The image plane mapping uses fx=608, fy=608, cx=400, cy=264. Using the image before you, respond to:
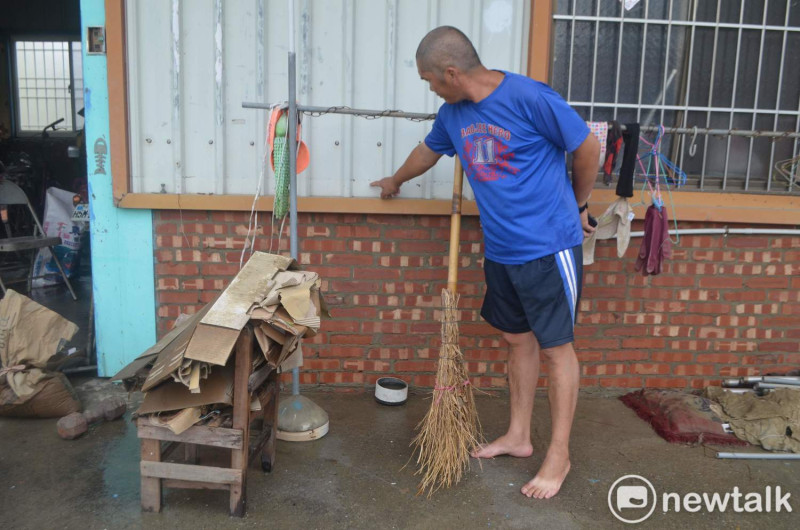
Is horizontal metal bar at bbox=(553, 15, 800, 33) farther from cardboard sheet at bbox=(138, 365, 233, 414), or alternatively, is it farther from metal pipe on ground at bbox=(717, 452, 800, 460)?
cardboard sheet at bbox=(138, 365, 233, 414)

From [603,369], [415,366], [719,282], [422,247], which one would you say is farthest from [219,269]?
[719,282]

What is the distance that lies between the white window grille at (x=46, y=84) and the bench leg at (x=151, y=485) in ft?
26.8

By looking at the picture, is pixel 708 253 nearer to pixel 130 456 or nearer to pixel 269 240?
pixel 269 240

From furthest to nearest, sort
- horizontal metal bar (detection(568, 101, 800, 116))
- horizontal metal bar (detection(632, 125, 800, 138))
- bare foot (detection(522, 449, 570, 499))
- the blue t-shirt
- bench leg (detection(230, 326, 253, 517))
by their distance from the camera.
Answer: horizontal metal bar (detection(568, 101, 800, 116)) < horizontal metal bar (detection(632, 125, 800, 138)) < bare foot (detection(522, 449, 570, 499)) < the blue t-shirt < bench leg (detection(230, 326, 253, 517))

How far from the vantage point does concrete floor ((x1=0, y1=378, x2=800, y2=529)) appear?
267 cm

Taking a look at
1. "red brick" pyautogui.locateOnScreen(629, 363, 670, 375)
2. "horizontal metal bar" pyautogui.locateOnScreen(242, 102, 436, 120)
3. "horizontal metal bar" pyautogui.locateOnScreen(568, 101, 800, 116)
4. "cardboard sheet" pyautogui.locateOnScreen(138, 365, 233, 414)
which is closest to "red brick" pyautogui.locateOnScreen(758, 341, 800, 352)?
→ "red brick" pyautogui.locateOnScreen(629, 363, 670, 375)

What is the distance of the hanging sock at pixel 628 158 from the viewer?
3373mm

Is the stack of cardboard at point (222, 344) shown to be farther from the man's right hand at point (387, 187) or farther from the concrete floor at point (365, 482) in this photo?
the man's right hand at point (387, 187)

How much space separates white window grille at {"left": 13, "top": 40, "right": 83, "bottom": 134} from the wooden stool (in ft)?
26.8

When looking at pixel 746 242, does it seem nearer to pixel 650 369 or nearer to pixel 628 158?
pixel 650 369

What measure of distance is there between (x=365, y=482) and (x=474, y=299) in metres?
1.48

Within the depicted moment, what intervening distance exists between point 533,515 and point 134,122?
10.4 ft

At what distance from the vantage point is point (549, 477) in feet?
9.61

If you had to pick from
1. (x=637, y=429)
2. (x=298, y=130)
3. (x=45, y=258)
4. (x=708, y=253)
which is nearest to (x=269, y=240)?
(x=298, y=130)
